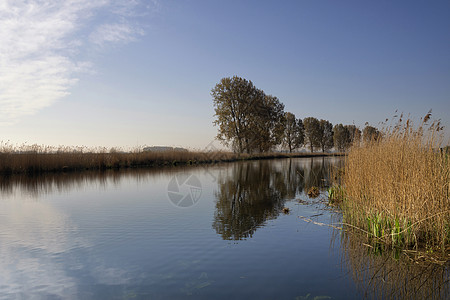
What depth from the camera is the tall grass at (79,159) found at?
1939 cm

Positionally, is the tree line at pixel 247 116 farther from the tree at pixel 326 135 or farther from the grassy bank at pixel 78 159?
the tree at pixel 326 135

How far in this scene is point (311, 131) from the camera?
70.7 meters

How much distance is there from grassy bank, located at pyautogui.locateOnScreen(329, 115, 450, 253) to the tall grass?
20484 millimetres

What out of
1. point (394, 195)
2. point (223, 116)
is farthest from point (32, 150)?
point (223, 116)

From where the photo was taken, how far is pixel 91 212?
27.6 ft

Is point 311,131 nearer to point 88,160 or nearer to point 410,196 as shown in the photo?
point 88,160

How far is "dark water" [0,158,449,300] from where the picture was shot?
3.88 m

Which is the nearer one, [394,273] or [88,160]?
[394,273]

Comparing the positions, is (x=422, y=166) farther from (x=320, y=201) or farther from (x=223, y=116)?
(x=223, y=116)

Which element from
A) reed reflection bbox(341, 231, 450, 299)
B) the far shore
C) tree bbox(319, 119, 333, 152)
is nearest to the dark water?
reed reflection bbox(341, 231, 450, 299)

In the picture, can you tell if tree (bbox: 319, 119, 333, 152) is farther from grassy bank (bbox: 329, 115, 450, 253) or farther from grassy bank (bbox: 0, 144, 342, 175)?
grassy bank (bbox: 329, 115, 450, 253)

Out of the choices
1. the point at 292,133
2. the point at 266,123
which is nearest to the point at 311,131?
the point at 292,133

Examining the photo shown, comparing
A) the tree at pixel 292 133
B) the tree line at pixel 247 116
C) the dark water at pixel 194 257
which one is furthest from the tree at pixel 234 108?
the dark water at pixel 194 257

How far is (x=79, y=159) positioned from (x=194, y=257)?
67.7ft
